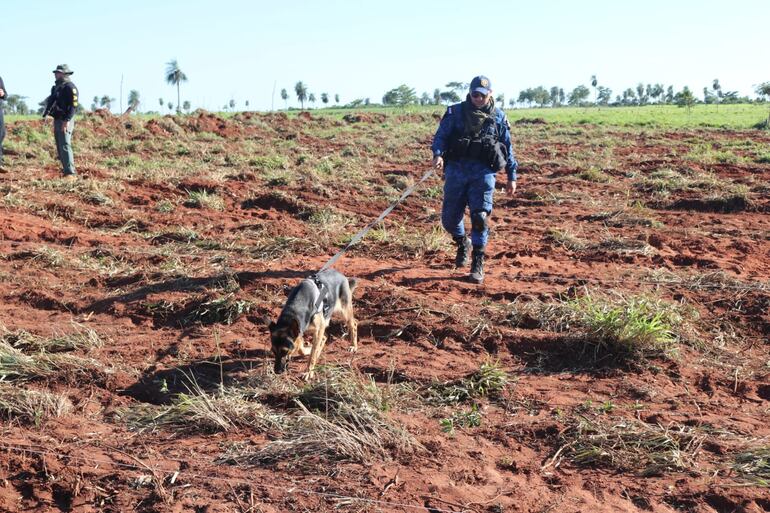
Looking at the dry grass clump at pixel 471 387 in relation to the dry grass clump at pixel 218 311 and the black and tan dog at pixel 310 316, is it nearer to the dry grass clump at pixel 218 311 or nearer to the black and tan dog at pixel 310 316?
the black and tan dog at pixel 310 316

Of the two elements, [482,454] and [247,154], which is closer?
[482,454]

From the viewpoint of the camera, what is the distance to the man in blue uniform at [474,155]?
21.0ft

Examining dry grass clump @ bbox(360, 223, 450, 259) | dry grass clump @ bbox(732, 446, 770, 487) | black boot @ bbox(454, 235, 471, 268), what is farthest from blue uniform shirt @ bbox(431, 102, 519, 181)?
dry grass clump @ bbox(732, 446, 770, 487)

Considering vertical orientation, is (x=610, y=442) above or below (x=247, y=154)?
below

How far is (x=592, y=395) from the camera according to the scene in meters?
4.23

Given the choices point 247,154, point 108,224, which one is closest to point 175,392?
point 108,224

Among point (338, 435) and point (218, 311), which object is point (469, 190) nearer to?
point (218, 311)

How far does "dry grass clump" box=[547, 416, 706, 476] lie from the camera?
3.38 meters

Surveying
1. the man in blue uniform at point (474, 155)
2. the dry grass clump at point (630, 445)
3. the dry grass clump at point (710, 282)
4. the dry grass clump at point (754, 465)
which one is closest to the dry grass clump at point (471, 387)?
the dry grass clump at point (630, 445)

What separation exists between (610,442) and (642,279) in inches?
136

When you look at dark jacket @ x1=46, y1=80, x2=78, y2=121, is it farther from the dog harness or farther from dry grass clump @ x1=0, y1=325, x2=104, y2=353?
the dog harness

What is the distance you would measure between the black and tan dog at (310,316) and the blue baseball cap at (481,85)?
243 centimetres

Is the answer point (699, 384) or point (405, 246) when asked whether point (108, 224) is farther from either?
point (699, 384)

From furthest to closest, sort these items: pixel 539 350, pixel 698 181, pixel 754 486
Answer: pixel 698 181, pixel 539 350, pixel 754 486
